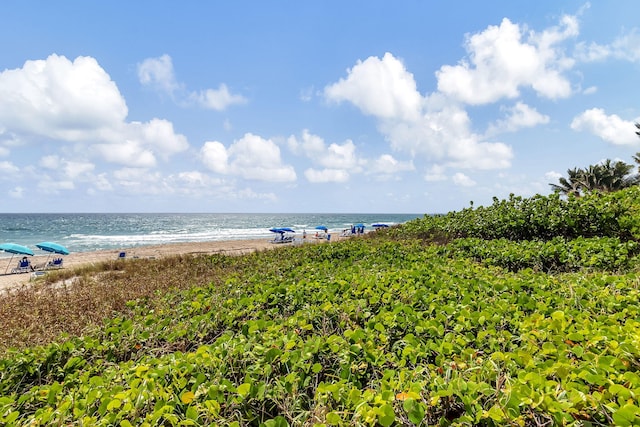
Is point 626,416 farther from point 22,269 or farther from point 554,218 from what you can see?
point 22,269

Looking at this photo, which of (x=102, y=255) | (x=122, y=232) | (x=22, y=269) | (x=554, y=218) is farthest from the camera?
(x=122, y=232)

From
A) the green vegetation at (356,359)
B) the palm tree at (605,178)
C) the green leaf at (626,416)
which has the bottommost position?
the green vegetation at (356,359)

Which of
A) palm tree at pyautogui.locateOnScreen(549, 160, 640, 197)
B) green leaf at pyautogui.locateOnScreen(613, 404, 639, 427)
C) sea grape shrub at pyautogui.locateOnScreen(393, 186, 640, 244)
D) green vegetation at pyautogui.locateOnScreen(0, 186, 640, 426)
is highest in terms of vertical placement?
palm tree at pyautogui.locateOnScreen(549, 160, 640, 197)

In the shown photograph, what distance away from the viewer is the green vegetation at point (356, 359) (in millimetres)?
1475

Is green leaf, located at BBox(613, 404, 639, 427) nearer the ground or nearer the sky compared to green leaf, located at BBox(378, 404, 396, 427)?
nearer the sky

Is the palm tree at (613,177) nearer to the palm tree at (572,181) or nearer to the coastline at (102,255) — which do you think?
the palm tree at (572,181)

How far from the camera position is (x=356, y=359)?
205cm

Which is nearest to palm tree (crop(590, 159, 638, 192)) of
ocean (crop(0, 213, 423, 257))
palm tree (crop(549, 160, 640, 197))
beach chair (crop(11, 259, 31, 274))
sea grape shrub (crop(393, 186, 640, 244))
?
palm tree (crop(549, 160, 640, 197))

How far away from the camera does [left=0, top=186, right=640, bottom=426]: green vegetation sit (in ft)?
4.84

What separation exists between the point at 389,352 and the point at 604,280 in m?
2.92

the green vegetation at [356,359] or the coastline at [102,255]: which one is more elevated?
the green vegetation at [356,359]

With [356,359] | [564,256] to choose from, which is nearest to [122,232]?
[564,256]

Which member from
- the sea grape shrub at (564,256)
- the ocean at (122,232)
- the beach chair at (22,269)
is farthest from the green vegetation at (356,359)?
the ocean at (122,232)

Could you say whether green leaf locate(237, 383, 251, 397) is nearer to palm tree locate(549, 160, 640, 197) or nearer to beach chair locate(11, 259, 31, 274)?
beach chair locate(11, 259, 31, 274)
